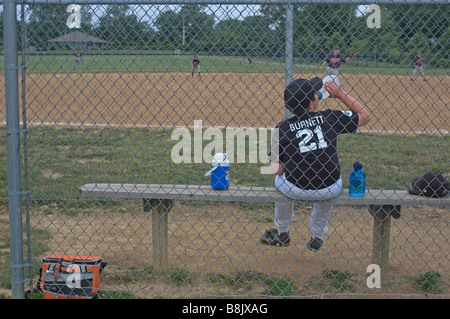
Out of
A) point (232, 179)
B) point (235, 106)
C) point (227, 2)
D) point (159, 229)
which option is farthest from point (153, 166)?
point (235, 106)

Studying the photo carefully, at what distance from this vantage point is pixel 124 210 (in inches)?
210

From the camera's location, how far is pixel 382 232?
12.8ft

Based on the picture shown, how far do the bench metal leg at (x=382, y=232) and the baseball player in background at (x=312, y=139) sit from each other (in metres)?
0.36

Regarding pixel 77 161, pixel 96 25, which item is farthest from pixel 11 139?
pixel 77 161

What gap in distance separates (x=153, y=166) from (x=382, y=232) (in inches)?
133

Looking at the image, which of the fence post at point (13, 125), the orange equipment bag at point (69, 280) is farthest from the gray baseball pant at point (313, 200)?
the fence post at point (13, 125)

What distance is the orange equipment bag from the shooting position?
3.50 m

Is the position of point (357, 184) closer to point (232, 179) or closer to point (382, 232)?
point (382, 232)

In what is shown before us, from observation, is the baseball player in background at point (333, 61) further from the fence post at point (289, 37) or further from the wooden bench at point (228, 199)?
the wooden bench at point (228, 199)

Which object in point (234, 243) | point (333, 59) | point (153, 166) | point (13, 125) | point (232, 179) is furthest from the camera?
point (153, 166)

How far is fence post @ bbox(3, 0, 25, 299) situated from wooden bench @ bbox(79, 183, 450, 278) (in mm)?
768

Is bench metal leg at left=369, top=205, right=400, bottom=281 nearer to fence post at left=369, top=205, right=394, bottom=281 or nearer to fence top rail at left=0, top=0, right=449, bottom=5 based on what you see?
fence post at left=369, top=205, right=394, bottom=281
